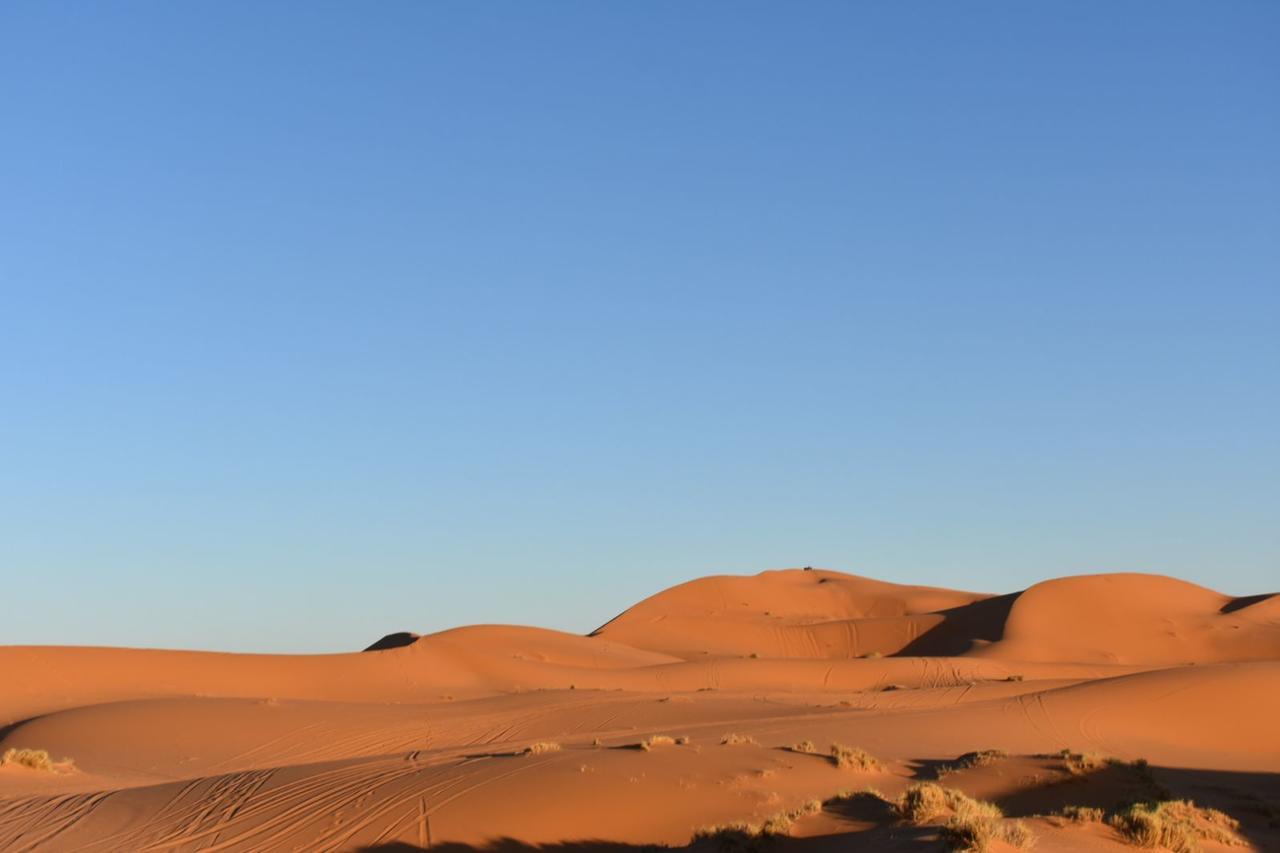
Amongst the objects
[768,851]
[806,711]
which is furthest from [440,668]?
[768,851]

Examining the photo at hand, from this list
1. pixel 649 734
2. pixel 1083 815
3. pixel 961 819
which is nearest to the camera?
pixel 961 819

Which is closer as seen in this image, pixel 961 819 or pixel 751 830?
pixel 961 819

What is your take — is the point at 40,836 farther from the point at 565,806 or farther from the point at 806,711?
the point at 806,711

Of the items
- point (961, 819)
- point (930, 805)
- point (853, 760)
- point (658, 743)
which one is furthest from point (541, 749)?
point (961, 819)

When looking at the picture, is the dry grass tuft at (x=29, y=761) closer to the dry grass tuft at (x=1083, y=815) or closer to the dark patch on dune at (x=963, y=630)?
the dry grass tuft at (x=1083, y=815)

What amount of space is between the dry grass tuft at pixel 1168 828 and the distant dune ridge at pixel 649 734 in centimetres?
9

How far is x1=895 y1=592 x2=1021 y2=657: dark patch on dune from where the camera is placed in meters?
56.8

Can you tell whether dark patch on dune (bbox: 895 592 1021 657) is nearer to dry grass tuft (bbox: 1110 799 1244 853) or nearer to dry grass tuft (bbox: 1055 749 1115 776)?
dry grass tuft (bbox: 1055 749 1115 776)

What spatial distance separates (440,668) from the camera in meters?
43.5

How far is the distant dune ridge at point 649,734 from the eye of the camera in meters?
14.9

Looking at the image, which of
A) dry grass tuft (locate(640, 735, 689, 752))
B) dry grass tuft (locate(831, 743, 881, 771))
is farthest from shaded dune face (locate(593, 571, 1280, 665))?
dry grass tuft (locate(831, 743, 881, 771))

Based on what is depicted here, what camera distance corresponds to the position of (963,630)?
59969mm

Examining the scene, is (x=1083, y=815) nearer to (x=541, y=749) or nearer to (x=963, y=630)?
(x=541, y=749)

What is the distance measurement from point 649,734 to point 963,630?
1550 inches
